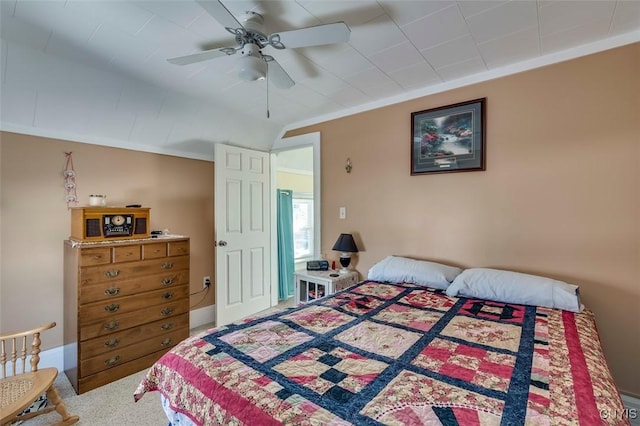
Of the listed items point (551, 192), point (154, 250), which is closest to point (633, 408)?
point (551, 192)

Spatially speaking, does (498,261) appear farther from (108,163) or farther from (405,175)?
(108,163)

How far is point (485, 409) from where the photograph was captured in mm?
910

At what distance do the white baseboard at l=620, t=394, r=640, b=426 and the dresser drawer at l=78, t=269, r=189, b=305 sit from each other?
3385 millimetres

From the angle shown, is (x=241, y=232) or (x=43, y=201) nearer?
(x=43, y=201)

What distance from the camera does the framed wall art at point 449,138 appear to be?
2.42 m

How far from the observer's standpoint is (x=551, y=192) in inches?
84.0

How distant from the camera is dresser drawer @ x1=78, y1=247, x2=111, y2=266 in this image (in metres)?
2.17

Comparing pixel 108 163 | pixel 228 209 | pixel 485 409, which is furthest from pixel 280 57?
pixel 485 409

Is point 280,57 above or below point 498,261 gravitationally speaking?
above

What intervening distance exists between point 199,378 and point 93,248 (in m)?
1.67

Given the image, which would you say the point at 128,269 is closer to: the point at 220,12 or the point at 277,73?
the point at 277,73

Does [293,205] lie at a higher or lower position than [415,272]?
higher

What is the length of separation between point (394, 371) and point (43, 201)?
3007 millimetres

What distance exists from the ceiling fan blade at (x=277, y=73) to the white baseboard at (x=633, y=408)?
118 inches
